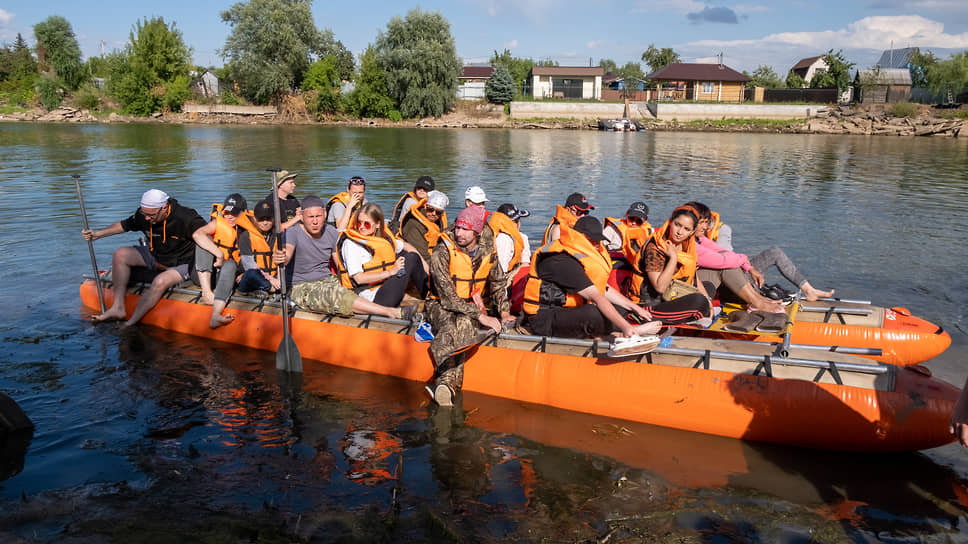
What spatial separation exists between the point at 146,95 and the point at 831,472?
2461 inches

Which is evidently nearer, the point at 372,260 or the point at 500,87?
the point at 372,260

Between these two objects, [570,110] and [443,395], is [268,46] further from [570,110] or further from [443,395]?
[443,395]

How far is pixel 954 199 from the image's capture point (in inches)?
750

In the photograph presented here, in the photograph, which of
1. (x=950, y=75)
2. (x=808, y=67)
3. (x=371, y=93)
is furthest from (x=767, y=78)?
(x=371, y=93)

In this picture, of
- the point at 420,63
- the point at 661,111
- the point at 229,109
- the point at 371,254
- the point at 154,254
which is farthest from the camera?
the point at 229,109

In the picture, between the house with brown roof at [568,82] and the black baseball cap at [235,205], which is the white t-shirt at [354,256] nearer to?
the black baseball cap at [235,205]

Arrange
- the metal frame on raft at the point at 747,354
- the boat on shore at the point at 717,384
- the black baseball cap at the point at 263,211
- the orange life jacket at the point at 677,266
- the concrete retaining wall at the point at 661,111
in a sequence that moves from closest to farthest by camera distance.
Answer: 1. the boat on shore at the point at 717,384
2. the metal frame on raft at the point at 747,354
3. the orange life jacket at the point at 677,266
4. the black baseball cap at the point at 263,211
5. the concrete retaining wall at the point at 661,111

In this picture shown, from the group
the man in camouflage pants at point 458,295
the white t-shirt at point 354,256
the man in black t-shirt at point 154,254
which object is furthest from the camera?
the man in black t-shirt at point 154,254

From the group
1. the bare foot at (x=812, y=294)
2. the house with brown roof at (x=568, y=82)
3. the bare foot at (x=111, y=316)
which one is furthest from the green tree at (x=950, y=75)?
the bare foot at (x=111, y=316)

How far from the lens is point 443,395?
6.35m

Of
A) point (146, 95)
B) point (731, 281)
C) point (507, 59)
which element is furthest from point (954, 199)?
point (507, 59)

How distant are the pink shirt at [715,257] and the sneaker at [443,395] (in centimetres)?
302

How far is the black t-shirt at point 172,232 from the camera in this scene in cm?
807

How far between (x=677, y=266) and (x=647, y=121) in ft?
161
